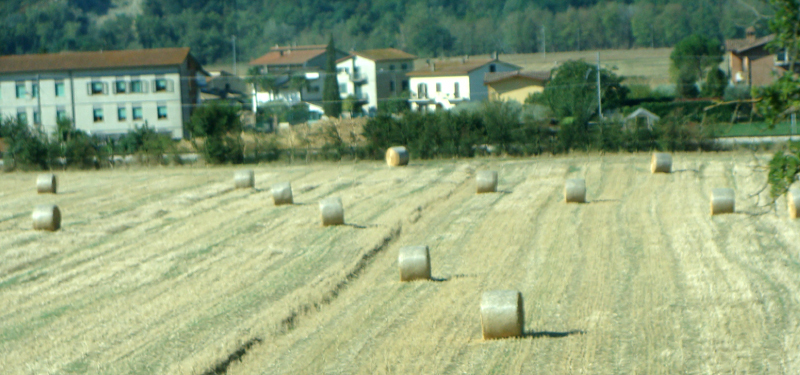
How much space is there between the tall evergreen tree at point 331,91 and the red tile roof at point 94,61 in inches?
A: 541

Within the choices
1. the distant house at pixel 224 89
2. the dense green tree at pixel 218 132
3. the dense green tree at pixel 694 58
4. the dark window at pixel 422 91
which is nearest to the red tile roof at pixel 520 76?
the dark window at pixel 422 91

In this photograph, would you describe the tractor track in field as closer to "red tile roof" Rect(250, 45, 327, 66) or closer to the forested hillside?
"red tile roof" Rect(250, 45, 327, 66)

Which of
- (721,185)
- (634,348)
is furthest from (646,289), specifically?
(721,185)

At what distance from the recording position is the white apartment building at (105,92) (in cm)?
6544

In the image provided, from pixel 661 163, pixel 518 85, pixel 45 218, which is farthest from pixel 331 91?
pixel 45 218

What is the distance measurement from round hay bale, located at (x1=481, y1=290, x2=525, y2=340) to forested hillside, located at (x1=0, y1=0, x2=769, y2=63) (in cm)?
10351

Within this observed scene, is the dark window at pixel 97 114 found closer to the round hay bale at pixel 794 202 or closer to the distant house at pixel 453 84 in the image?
the distant house at pixel 453 84

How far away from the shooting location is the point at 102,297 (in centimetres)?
1247

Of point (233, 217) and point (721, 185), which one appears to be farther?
point (721, 185)

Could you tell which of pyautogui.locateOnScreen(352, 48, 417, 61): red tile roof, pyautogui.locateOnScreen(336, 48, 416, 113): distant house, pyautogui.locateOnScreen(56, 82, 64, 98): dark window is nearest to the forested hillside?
pyautogui.locateOnScreen(352, 48, 417, 61): red tile roof

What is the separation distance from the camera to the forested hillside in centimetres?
12444

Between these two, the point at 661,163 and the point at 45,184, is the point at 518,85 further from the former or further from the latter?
the point at 45,184

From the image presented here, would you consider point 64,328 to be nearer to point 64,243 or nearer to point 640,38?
point 64,243

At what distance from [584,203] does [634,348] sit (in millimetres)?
11837
